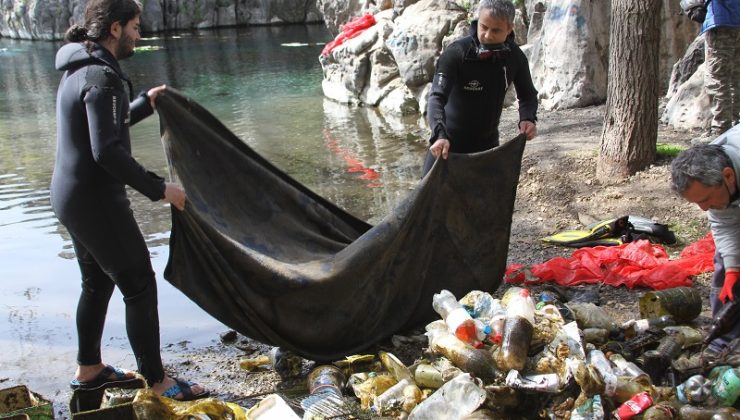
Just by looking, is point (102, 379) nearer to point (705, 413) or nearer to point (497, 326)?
point (497, 326)

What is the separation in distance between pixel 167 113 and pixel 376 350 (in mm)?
1894

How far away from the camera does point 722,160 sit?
3.70 meters

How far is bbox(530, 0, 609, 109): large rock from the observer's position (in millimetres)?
11859

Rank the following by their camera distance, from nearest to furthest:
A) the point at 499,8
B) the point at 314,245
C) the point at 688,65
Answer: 1. the point at 499,8
2. the point at 314,245
3. the point at 688,65

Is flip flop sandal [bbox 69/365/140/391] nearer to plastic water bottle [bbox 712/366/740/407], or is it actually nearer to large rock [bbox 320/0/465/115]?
plastic water bottle [bbox 712/366/740/407]

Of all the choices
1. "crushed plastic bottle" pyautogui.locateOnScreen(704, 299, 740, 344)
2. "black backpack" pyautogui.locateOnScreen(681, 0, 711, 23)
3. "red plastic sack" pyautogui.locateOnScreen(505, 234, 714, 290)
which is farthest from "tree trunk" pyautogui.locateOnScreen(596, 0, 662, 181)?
"crushed plastic bottle" pyautogui.locateOnScreen(704, 299, 740, 344)

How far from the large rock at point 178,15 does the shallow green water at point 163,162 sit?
11.7 meters

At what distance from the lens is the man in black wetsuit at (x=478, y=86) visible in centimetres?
501

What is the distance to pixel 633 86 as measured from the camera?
25.3 feet

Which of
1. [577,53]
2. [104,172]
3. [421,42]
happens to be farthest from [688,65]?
[104,172]

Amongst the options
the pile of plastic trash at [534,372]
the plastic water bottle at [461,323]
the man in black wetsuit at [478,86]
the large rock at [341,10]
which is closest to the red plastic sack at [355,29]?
the large rock at [341,10]

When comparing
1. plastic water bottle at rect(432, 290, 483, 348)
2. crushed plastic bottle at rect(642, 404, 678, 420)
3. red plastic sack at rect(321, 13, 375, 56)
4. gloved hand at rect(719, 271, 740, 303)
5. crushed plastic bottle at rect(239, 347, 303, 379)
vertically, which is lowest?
crushed plastic bottle at rect(239, 347, 303, 379)

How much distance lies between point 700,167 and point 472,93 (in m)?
1.91

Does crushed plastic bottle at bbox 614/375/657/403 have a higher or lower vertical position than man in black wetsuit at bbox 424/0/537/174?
lower
